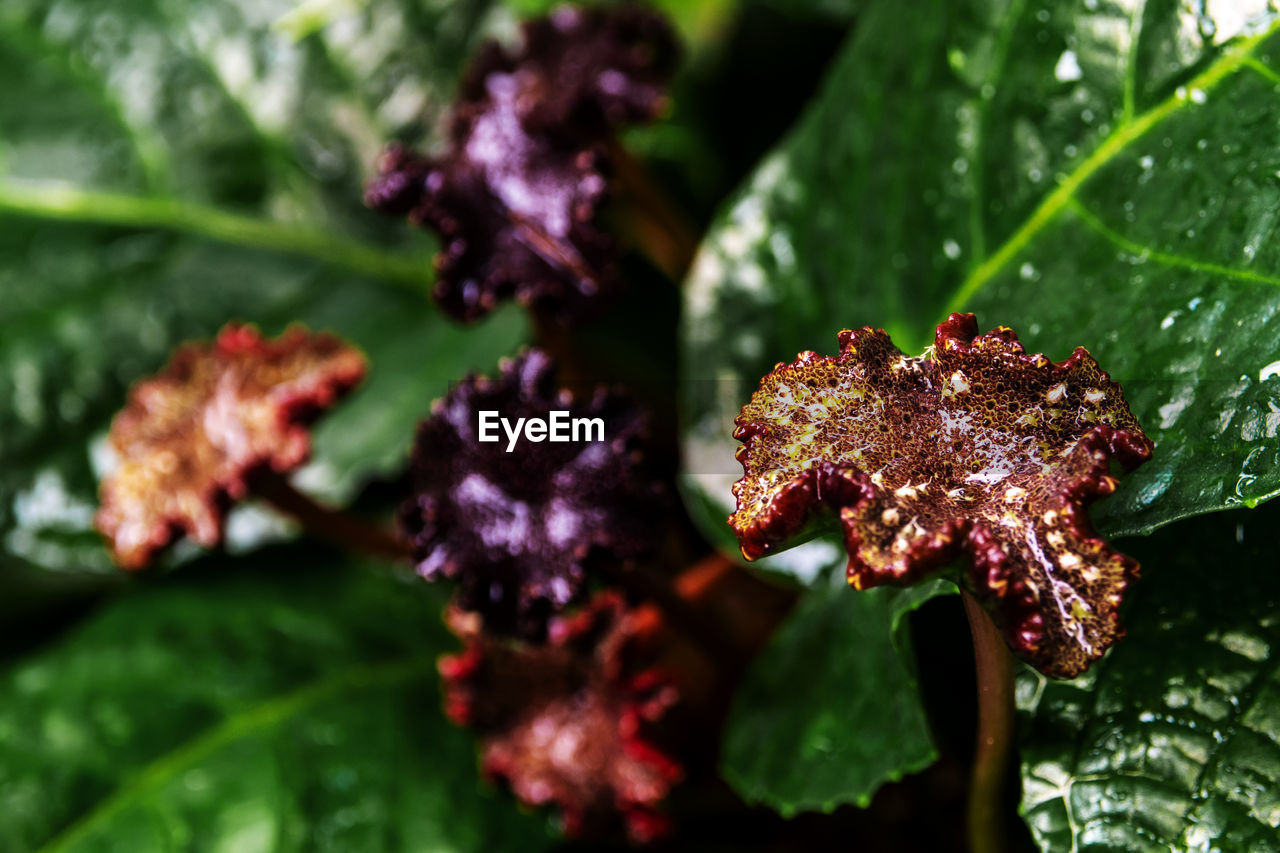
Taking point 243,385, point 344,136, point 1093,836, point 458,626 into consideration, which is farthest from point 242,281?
point 1093,836

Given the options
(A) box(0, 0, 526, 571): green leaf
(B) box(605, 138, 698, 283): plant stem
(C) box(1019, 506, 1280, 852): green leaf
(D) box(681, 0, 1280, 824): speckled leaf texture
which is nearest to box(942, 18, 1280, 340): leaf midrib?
(D) box(681, 0, 1280, 824): speckled leaf texture

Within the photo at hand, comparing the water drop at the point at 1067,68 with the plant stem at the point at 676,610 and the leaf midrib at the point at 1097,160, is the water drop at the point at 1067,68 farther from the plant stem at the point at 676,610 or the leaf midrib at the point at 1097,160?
the plant stem at the point at 676,610

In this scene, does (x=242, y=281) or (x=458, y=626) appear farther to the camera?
(x=242, y=281)

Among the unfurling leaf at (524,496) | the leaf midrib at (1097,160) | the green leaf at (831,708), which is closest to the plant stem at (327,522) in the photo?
the unfurling leaf at (524,496)

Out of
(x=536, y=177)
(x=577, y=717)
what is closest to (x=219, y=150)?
(x=536, y=177)

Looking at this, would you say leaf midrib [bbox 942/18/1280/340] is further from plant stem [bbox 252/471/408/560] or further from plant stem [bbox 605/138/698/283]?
plant stem [bbox 252/471/408/560]

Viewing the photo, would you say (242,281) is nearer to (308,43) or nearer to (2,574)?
(308,43)
